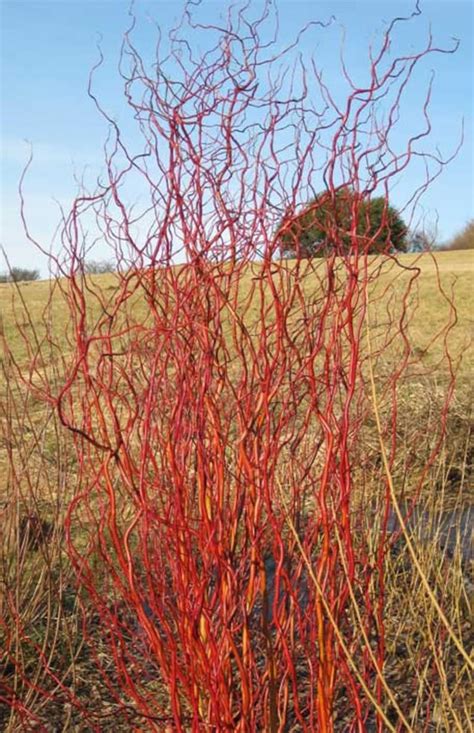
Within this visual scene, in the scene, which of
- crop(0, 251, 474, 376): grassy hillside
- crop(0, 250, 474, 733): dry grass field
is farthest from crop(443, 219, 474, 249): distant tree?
crop(0, 250, 474, 733): dry grass field

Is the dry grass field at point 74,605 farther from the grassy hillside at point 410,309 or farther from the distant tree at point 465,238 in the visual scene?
the distant tree at point 465,238

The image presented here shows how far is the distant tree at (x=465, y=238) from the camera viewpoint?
101ft

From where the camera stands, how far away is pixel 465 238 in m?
31.2

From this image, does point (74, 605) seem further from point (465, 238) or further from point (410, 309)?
point (465, 238)

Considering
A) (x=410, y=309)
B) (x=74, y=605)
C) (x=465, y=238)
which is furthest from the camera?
(x=465, y=238)

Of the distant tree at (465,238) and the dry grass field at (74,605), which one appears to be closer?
the dry grass field at (74,605)

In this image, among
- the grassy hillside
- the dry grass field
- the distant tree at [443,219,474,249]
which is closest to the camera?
the dry grass field

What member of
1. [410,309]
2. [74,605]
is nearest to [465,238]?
[410,309]

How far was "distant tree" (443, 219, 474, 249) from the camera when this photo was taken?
3088cm

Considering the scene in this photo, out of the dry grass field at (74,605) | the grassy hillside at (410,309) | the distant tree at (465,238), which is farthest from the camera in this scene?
the distant tree at (465,238)

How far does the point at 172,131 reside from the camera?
2174 millimetres

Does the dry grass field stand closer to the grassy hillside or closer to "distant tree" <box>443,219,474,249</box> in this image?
the grassy hillside

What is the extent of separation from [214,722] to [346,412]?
36.5 inches

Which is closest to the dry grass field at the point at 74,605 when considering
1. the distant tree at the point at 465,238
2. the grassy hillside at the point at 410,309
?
the grassy hillside at the point at 410,309
